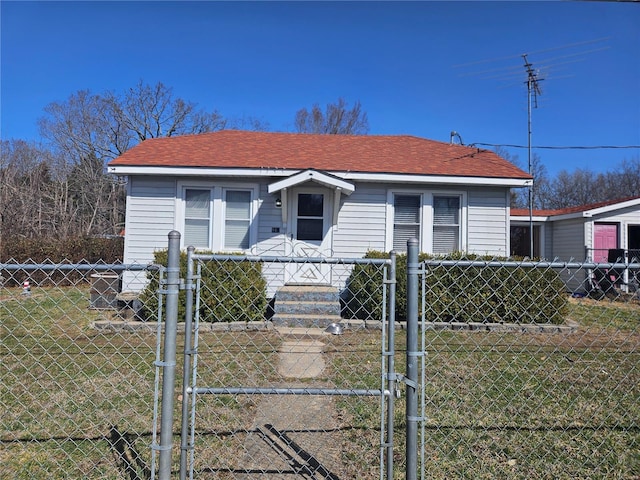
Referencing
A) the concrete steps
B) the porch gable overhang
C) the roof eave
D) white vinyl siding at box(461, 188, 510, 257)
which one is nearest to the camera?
the concrete steps

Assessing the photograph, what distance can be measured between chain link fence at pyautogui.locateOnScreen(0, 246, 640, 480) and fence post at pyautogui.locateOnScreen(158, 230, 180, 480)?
6cm

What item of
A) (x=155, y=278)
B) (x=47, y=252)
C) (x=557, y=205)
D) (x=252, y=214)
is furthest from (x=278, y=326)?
(x=557, y=205)

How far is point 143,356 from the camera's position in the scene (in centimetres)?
543

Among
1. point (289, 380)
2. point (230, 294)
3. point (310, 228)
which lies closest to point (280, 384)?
point (289, 380)

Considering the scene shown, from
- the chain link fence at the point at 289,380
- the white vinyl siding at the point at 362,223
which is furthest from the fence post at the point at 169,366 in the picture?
the white vinyl siding at the point at 362,223

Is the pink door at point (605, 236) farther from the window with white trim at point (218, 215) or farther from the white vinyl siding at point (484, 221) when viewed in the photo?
the window with white trim at point (218, 215)

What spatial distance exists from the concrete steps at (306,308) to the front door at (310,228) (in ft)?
3.32

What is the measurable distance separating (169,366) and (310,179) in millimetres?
6839

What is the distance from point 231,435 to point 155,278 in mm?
4279

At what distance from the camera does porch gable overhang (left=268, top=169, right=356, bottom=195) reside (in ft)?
28.0

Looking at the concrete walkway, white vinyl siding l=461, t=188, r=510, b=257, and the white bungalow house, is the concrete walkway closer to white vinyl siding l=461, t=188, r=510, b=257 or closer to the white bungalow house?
the white bungalow house

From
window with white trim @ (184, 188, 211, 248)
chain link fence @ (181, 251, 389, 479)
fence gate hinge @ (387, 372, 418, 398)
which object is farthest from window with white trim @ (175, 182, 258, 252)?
fence gate hinge @ (387, 372, 418, 398)

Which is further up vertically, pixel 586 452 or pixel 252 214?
pixel 252 214

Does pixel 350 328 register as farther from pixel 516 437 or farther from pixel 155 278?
pixel 516 437
